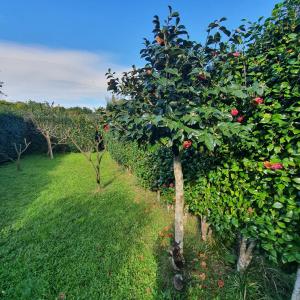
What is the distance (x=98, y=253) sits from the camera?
2.84 m

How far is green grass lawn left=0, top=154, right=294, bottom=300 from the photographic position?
219 cm

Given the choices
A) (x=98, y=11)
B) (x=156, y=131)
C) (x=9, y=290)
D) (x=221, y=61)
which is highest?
(x=98, y=11)

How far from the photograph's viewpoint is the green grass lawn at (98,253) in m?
2.19

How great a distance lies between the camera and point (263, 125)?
1587 millimetres

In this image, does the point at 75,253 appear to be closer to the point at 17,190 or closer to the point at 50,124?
the point at 17,190

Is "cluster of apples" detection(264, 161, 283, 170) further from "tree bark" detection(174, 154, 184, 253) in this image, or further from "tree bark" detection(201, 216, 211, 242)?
"tree bark" detection(201, 216, 211, 242)

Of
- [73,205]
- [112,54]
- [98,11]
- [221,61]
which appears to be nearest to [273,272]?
[221,61]

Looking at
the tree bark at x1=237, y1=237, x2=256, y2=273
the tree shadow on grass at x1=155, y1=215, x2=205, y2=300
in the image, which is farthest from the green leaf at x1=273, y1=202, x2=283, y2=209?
the tree shadow on grass at x1=155, y1=215, x2=205, y2=300

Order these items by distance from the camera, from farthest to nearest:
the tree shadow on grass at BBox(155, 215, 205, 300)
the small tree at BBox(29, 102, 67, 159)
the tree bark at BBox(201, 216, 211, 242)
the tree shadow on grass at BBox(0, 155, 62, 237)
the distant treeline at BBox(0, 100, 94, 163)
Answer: the small tree at BBox(29, 102, 67, 159) → the distant treeline at BBox(0, 100, 94, 163) → the tree shadow on grass at BBox(0, 155, 62, 237) → the tree bark at BBox(201, 216, 211, 242) → the tree shadow on grass at BBox(155, 215, 205, 300)

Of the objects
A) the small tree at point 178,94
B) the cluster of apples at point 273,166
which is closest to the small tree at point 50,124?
the small tree at point 178,94

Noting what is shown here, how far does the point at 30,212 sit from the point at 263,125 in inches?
194

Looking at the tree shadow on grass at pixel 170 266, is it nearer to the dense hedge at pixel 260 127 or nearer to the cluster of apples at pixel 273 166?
the dense hedge at pixel 260 127

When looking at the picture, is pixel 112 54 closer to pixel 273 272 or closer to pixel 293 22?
pixel 293 22

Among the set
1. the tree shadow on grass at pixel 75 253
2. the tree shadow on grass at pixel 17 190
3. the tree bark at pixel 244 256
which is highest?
the tree bark at pixel 244 256
